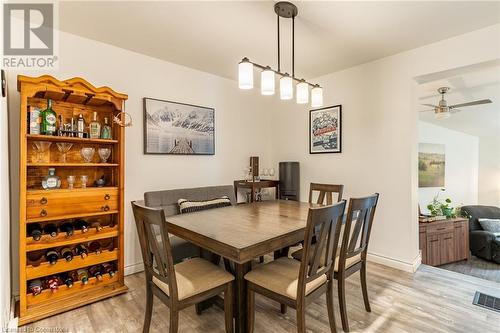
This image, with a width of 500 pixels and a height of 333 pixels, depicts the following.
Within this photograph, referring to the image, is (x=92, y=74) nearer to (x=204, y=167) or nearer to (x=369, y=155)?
(x=204, y=167)

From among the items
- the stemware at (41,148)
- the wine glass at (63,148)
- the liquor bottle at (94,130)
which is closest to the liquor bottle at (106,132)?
the liquor bottle at (94,130)

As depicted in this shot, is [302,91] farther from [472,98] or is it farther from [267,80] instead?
[472,98]

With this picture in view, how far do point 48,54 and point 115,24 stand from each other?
28.8 inches

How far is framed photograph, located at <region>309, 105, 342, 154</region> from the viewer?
11.5 feet

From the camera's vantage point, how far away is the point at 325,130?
143 inches

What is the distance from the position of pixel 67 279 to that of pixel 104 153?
1157 millimetres

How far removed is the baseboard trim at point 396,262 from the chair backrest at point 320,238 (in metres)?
1.77

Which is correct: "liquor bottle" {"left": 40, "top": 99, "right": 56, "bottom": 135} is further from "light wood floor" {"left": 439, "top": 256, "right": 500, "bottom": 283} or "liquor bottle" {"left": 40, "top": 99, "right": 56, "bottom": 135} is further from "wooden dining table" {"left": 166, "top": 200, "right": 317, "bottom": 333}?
"light wood floor" {"left": 439, "top": 256, "right": 500, "bottom": 283}

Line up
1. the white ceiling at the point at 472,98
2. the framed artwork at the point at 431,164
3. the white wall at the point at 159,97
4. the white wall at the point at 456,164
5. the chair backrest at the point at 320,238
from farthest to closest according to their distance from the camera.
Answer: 1. the white wall at the point at 456,164
2. the framed artwork at the point at 431,164
3. the white ceiling at the point at 472,98
4. the white wall at the point at 159,97
5. the chair backrest at the point at 320,238

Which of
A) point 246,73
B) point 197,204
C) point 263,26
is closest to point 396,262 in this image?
point 197,204

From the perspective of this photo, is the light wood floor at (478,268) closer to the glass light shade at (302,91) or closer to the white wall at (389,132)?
the white wall at (389,132)

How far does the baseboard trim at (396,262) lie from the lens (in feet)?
9.36

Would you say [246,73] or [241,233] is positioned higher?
[246,73]

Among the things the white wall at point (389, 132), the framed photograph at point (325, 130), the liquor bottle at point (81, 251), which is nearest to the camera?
the liquor bottle at point (81, 251)
